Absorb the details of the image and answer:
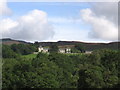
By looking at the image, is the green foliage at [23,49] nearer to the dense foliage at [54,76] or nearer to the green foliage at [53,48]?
the green foliage at [53,48]

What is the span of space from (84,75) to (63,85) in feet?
6.71

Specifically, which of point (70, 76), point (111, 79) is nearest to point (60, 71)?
point (70, 76)

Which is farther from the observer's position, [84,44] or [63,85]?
[84,44]

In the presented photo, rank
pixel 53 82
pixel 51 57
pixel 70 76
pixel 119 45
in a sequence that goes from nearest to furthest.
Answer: pixel 53 82, pixel 70 76, pixel 51 57, pixel 119 45

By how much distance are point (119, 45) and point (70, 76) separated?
10.6 metres

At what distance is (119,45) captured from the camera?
1264 inches

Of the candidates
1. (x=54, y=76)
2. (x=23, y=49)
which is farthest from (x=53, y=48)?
(x=54, y=76)

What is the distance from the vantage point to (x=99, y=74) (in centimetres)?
2284

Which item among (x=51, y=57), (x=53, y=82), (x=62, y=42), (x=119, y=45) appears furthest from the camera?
(x=62, y=42)

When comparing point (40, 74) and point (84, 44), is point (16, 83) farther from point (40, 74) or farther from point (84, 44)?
point (84, 44)

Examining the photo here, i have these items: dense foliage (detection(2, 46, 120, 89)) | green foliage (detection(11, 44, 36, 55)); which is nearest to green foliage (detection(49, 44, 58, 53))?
green foliage (detection(11, 44, 36, 55))

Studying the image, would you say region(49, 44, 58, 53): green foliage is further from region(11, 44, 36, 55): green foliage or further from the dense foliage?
the dense foliage

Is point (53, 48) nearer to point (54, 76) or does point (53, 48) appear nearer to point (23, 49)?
point (23, 49)

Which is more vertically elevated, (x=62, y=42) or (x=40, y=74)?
(x=62, y=42)
